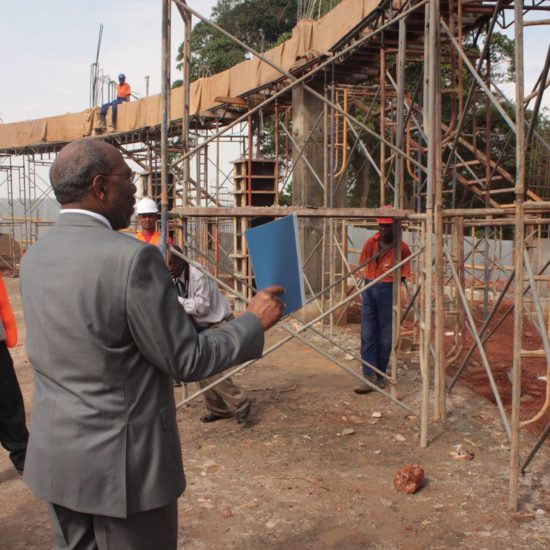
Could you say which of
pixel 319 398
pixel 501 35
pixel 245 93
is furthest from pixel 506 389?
pixel 501 35

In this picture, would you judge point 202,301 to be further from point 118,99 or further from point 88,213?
point 118,99

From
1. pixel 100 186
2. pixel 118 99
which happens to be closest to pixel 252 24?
pixel 118 99

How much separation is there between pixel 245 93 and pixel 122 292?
11216 millimetres

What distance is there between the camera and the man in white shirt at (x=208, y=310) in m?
5.41

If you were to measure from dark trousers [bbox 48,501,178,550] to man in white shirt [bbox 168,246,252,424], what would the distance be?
11.0 ft

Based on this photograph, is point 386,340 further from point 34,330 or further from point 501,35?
point 501,35

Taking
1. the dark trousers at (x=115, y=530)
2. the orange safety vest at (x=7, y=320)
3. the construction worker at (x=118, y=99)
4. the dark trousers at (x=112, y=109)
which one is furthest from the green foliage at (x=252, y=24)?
the dark trousers at (x=115, y=530)

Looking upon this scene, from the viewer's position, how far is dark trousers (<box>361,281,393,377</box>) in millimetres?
6716

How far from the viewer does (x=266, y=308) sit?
205 cm

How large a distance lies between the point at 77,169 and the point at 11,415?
329 centimetres

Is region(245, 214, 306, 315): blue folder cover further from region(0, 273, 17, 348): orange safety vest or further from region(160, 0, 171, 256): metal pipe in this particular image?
region(0, 273, 17, 348): orange safety vest

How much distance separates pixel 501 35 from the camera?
2020cm

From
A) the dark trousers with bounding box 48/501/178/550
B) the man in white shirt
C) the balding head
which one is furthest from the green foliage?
the dark trousers with bounding box 48/501/178/550

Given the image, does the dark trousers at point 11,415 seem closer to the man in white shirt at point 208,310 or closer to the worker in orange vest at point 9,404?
the worker in orange vest at point 9,404
